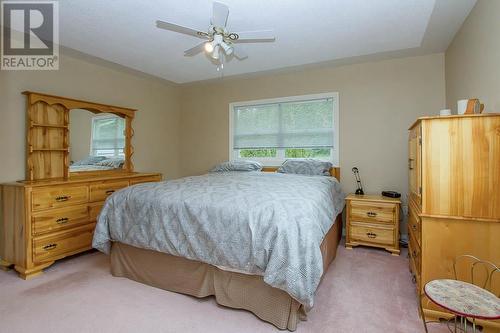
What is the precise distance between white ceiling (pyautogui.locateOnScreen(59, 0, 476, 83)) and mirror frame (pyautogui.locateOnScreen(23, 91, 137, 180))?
63cm

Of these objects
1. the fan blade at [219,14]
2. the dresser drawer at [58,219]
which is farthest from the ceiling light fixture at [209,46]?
the dresser drawer at [58,219]

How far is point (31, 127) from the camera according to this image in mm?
2932

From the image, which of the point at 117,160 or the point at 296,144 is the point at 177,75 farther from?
the point at 296,144

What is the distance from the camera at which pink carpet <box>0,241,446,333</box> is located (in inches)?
69.8

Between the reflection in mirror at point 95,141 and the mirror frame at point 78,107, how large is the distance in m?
0.05

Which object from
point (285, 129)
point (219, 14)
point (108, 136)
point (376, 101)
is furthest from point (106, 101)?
point (376, 101)

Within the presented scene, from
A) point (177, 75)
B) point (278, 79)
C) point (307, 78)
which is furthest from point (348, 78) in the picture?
point (177, 75)

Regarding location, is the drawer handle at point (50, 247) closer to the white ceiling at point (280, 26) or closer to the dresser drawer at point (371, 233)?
the white ceiling at point (280, 26)

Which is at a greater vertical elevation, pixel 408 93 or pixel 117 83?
pixel 117 83

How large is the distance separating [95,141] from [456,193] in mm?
3970

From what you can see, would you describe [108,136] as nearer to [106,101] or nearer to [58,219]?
[106,101]

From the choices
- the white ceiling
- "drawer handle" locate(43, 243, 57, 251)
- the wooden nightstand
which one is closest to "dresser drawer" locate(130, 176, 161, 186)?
"drawer handle" locate(43, 243, 57, 251)

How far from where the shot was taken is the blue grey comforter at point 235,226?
5.30 feet

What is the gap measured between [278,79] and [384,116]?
1656 mm
